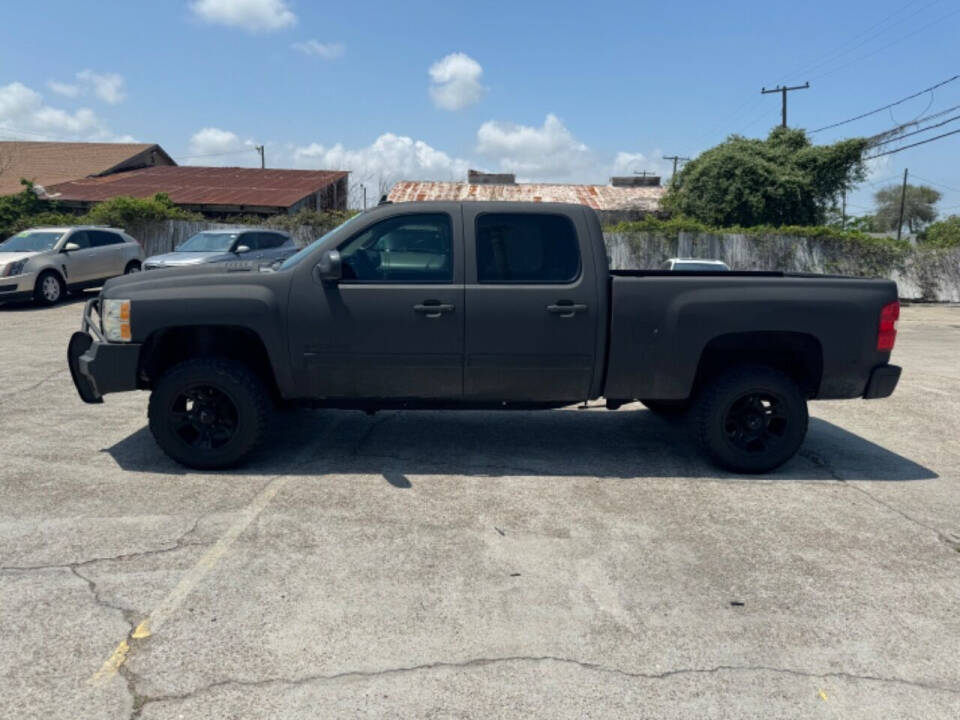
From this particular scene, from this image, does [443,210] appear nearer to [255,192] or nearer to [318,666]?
[318,666]

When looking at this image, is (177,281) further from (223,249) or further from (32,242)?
(32,242)

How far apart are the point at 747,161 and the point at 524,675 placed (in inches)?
1175

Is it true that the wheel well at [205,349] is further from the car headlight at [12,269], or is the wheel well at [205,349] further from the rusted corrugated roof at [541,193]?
the rusted corrugated roof at [541,193]

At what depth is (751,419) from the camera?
17.6 feet

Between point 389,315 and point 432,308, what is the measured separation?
0.99 ft

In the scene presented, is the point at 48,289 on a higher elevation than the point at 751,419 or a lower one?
higher

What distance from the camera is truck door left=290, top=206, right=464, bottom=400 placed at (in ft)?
16.4

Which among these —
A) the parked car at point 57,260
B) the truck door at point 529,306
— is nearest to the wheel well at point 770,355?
the truck door at point 529,306

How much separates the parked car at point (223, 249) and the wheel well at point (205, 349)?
921 centimetres

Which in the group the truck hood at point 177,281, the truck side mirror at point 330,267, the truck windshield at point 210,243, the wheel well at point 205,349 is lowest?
the wheel well at point 205,349

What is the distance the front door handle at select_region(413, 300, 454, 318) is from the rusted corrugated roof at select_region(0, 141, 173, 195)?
3520cm

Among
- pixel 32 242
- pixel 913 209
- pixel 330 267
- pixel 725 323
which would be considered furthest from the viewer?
pixel 913 209

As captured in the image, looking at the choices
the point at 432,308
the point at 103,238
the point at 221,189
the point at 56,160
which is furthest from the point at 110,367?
the point at 56,160

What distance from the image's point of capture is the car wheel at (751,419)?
5234mm
